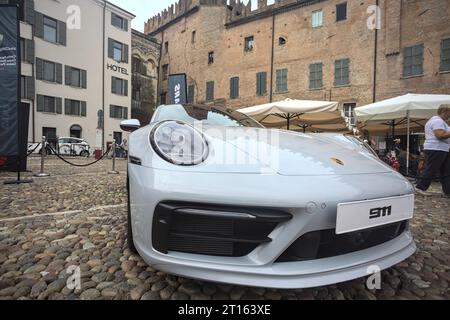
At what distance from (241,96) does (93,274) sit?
2210cm

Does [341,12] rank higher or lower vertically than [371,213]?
higher

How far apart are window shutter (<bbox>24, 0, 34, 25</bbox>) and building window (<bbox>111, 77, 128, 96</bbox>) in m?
7.27

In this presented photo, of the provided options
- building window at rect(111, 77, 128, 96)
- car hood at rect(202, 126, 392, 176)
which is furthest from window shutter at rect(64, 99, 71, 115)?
car hood at rect(202, 126, 392, 176)

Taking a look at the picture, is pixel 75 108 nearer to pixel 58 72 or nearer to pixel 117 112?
pixel 58 72

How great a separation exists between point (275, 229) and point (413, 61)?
18.8 metres

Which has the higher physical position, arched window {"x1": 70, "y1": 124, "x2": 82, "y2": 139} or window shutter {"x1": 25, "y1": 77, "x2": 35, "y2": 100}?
window shutter {"x1": 25, "y1": 77, "x2": 35, "y2": 100}

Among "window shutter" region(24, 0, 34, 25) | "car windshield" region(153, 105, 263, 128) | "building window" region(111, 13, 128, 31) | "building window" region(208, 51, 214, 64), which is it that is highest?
"building window" region(111, 13, 128, 31)

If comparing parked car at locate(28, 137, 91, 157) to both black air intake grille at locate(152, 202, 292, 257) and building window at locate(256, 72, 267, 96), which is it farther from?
black air intake grille at locate(152, 202, 292, 257)

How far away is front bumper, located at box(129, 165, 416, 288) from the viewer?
1219 millimetres

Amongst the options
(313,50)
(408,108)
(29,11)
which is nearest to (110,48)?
(29,11)

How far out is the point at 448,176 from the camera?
4.28 m

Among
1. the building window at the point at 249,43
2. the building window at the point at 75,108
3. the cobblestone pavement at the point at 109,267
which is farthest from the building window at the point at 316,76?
the building window at the point at 75,108

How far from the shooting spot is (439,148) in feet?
14.1
